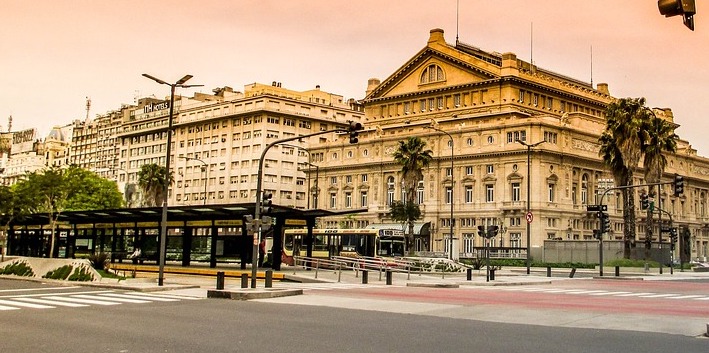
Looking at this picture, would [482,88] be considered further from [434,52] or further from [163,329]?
[163,329]

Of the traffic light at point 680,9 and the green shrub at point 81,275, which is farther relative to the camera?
the green shrub at point 81,275

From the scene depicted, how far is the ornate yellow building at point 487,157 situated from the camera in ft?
261

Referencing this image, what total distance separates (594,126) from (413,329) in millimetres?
77974

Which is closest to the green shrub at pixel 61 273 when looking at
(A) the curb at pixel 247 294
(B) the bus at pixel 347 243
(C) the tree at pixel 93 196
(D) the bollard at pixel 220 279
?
(D) the bollard at pixel 220 279

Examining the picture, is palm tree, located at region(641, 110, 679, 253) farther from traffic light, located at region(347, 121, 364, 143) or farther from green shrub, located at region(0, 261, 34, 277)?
green shrub, located at region(0, 261, 34, 277)

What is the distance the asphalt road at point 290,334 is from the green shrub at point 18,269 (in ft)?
62.0

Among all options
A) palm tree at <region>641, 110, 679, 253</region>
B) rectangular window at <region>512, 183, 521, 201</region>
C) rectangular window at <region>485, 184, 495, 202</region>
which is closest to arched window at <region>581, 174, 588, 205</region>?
rectangular window at <region>512, 183, 521, 201</region>

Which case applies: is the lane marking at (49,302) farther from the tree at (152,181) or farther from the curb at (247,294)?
Result: the tree at (152,181)

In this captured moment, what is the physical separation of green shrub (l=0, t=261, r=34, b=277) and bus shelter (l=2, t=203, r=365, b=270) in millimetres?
7137

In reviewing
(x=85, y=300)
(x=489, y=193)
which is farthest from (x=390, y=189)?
(x=85, y=300)

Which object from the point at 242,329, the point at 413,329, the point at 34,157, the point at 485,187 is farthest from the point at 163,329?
the point at 34,157

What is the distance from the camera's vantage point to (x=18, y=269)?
3697cm

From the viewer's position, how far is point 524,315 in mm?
18906

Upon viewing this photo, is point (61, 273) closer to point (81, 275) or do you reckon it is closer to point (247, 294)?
point (81, 275)
